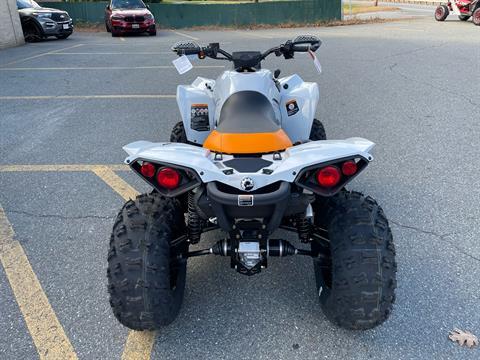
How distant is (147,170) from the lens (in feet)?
7.47

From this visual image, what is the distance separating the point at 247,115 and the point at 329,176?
68 centimetres

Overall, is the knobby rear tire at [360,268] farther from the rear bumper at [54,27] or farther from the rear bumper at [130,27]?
the rear bumper at [130,27]

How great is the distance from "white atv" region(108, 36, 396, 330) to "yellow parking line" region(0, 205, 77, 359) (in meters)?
0.50

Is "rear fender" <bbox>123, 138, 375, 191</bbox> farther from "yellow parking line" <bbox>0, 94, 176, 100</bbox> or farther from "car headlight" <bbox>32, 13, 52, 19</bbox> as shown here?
"car headlight" <bbox>32, 13, 52, 19</bbox>

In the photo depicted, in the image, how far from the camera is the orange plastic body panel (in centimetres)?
241

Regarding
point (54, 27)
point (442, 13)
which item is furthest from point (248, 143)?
point (442, 13)

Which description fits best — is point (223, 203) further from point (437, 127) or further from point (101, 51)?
point (101, 51)

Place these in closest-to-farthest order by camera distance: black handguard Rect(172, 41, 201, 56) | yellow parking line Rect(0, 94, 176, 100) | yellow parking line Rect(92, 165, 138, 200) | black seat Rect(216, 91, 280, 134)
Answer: black seat Rect(216, 91, 280, 134) < black handguard Rect(172, 41, 201, 56) < yellow parking line Rect(92, 165, 138, 200) < yellow parking line Rect(0, 94, 176, 100)

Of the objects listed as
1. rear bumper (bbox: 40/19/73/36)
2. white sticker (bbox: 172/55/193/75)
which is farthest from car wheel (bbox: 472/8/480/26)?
white sticker (bbox: 172/55/193/75)

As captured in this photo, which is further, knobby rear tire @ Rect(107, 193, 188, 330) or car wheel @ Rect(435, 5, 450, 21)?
car wheel @ Rect(435, 5, 450, 21)

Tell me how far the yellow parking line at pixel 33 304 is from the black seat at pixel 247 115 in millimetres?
1551

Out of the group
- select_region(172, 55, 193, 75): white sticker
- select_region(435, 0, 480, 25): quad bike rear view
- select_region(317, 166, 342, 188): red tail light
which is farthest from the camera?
select_region(435, 0, 480, 25): quad bike rear view

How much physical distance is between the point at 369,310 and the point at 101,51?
13846 mm

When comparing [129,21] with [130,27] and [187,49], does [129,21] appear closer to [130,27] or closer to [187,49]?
[130,27]
